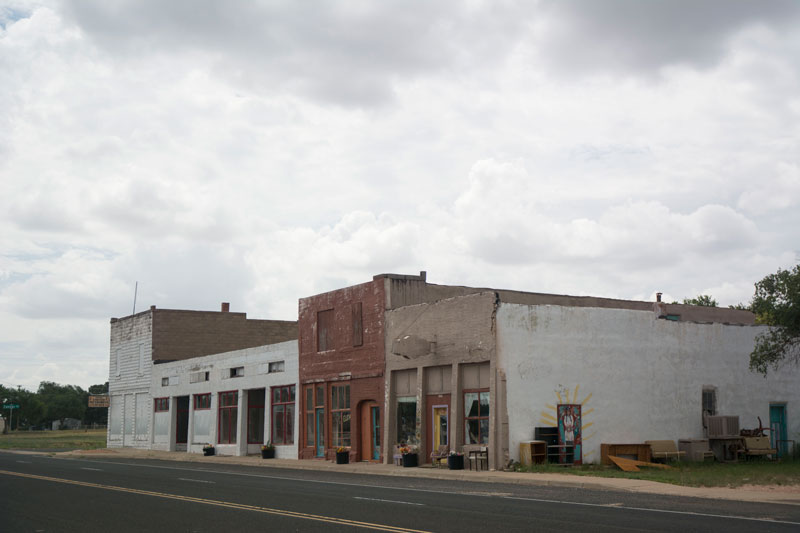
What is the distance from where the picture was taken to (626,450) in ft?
92.5

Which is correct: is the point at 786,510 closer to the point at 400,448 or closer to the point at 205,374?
the point at 400,448

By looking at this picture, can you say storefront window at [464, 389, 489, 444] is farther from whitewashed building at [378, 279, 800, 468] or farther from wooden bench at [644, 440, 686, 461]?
wooden bench at [644, 440, 686, 461]

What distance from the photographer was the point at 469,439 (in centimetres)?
2956

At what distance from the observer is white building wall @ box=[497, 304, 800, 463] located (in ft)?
93.1

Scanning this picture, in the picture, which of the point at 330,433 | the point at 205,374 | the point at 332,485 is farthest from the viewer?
the point at 205,374

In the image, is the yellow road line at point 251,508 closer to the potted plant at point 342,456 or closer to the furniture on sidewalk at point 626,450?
the potted plant at point 342,456

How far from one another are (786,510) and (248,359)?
107ft

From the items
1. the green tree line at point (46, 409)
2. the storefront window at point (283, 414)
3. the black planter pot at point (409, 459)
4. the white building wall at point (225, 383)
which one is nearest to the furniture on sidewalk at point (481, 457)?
Result: the black planter pot at point (409, 459)

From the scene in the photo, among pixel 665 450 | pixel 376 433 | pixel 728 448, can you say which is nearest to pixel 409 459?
pixel 376 433

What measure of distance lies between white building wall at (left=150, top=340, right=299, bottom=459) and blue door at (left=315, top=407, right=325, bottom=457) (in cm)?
176

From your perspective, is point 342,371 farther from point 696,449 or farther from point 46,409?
point 46,409

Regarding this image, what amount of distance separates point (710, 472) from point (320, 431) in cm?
1861

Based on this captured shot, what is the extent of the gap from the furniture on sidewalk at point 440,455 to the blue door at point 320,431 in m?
8.66

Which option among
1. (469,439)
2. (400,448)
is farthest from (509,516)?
(400,448)
